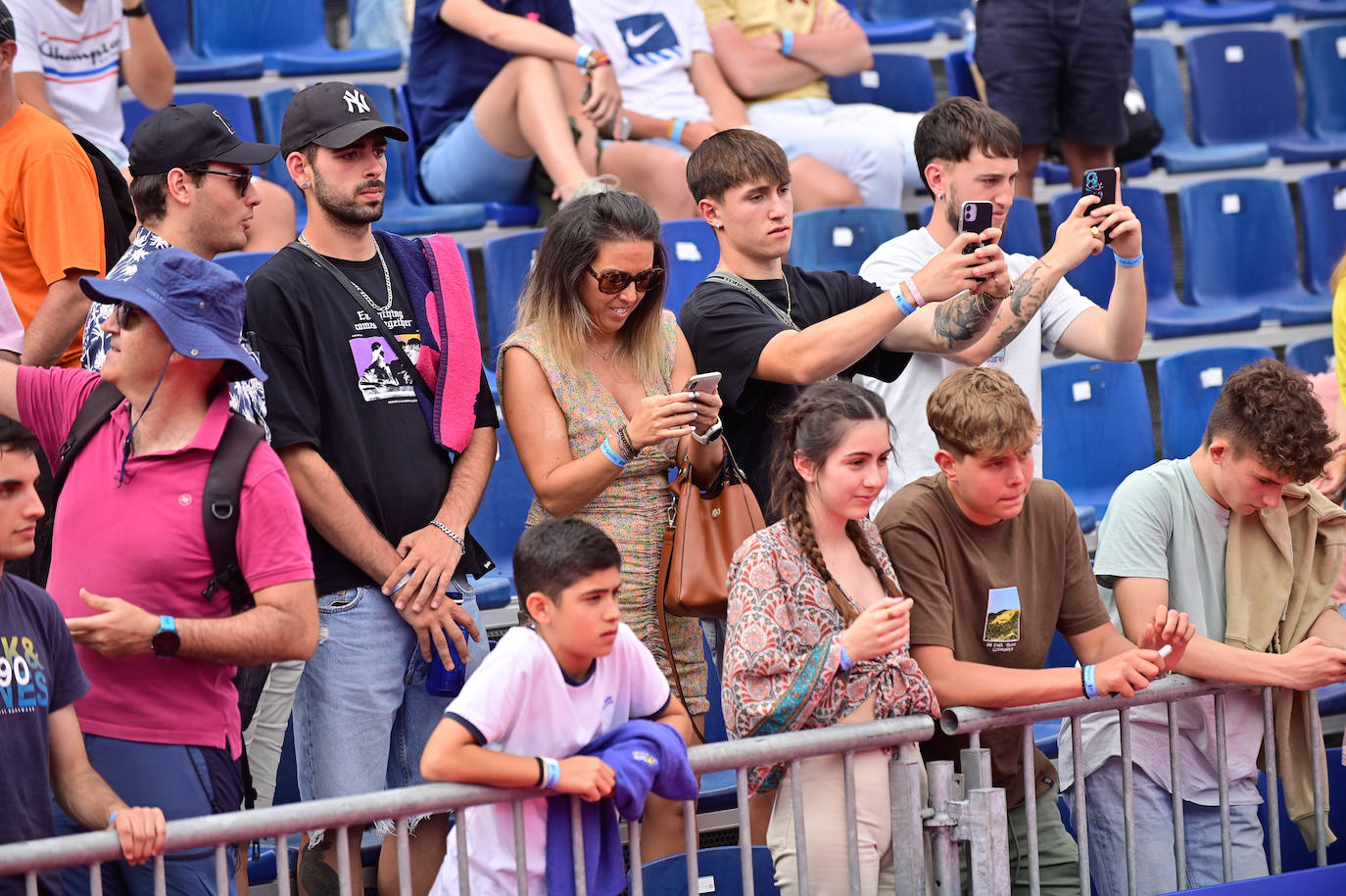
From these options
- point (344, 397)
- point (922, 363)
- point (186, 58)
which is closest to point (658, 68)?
point (186, 58)

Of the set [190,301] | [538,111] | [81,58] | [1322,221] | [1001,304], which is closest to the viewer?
[190,301]

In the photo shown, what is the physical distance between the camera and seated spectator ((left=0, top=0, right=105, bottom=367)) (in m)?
3.04

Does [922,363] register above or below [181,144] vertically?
below

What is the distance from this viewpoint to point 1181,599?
3051 millimetres

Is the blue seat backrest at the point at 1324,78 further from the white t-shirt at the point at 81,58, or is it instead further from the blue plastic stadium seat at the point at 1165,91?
the white t-shirt at the point at 81,58

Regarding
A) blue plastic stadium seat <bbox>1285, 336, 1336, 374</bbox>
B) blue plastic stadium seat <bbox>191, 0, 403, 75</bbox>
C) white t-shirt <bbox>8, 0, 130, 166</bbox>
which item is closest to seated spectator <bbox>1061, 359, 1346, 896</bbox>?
blue plastic stadium seat <bbox>1285, 336, 1336, 374</bbox>

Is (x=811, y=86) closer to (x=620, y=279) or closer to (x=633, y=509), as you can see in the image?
(x=620, y=279)

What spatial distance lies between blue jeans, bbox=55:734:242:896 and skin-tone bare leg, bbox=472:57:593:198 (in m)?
2.62

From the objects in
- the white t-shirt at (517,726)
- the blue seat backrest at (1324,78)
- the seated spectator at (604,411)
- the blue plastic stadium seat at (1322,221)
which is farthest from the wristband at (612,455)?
the blue seat backrest at (1324,78)

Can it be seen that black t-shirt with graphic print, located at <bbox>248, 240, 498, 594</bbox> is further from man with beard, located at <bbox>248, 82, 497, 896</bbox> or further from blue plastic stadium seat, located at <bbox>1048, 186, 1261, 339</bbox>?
blue plastic stadium seat, located at <bbox>1048, 186, 1261, 339</bbox>

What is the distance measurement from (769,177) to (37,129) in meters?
1.60

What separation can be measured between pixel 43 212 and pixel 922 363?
196 centimetres

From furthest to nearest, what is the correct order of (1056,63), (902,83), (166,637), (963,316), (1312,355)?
(902,83) < (1056,63) < (1312,355) < (963,316) < (166,637)

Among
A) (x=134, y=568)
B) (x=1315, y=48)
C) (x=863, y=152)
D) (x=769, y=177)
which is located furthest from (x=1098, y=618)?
(x=1315, y=48)
